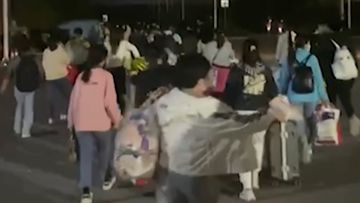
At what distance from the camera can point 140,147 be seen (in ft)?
15.6

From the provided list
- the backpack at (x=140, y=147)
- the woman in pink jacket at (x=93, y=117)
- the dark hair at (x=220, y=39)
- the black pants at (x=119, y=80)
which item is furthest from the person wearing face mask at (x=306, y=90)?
the backpack at (x=140, y=147)

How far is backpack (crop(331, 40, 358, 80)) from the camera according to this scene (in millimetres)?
9227

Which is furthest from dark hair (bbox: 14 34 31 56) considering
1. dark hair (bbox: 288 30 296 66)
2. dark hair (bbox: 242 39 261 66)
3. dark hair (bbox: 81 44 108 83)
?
dark hair (bbox: 242 39 261 66)

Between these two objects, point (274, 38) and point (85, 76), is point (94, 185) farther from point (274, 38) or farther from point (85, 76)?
point (274, 38)

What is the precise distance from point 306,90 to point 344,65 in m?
1.42

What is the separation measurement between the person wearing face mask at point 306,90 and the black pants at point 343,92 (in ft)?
2.02

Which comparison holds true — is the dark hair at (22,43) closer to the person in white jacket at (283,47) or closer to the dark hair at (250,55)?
the person in white jacket at (283,47)

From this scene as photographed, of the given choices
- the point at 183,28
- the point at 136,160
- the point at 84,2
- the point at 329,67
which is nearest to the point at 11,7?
the point at 84,2

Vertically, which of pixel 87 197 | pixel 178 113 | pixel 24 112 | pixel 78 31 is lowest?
pixel 24 112

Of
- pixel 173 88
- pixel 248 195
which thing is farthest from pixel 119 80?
pixel 173 88

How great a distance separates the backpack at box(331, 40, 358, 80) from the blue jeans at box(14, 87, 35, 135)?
3355 millimetres

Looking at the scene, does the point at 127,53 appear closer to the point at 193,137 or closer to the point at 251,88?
the point at 251,88

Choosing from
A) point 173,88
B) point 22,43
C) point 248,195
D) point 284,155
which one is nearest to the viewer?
point 173,88

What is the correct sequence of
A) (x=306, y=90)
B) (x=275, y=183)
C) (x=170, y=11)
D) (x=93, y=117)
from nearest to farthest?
(x=93, y=117) → (x=275, y=183) → (x=306, y=90) → (x=170, y=11)
